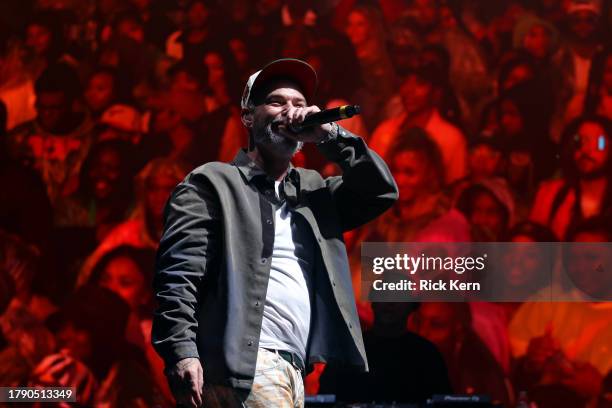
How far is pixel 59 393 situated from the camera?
6191 mm

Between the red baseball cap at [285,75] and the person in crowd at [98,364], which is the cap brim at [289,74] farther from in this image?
the person in crowd at [98,364]

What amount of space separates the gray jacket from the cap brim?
0.22 metres

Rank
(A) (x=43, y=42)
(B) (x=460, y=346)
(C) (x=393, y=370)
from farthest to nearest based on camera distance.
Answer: (A) (x=43, y=42) < (B) (x=460, y=346) < (C) (x=393, y=370)

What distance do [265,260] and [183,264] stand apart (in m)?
0.22

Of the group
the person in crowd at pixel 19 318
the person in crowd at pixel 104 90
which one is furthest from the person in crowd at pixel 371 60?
the person in crowd at pixel 19 318

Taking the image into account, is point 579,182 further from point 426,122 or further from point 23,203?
point 23,203

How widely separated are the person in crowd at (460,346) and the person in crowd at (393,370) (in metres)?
0.05

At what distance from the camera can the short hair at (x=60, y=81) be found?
6477 millimetres

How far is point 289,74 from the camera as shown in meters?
3.06

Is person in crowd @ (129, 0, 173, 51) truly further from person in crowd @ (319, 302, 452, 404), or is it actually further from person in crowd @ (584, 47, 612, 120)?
person in crowd @ (584, 47, 612, 120)

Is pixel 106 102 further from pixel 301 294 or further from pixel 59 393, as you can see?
pixel 301 294

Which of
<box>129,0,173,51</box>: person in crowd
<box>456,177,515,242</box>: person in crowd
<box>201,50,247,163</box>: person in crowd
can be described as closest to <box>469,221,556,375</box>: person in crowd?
<box>456,177,515,242</box>: person in crowd

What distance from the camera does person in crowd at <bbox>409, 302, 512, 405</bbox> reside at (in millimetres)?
6133

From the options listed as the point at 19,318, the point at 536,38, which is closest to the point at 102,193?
the point at 19,318
